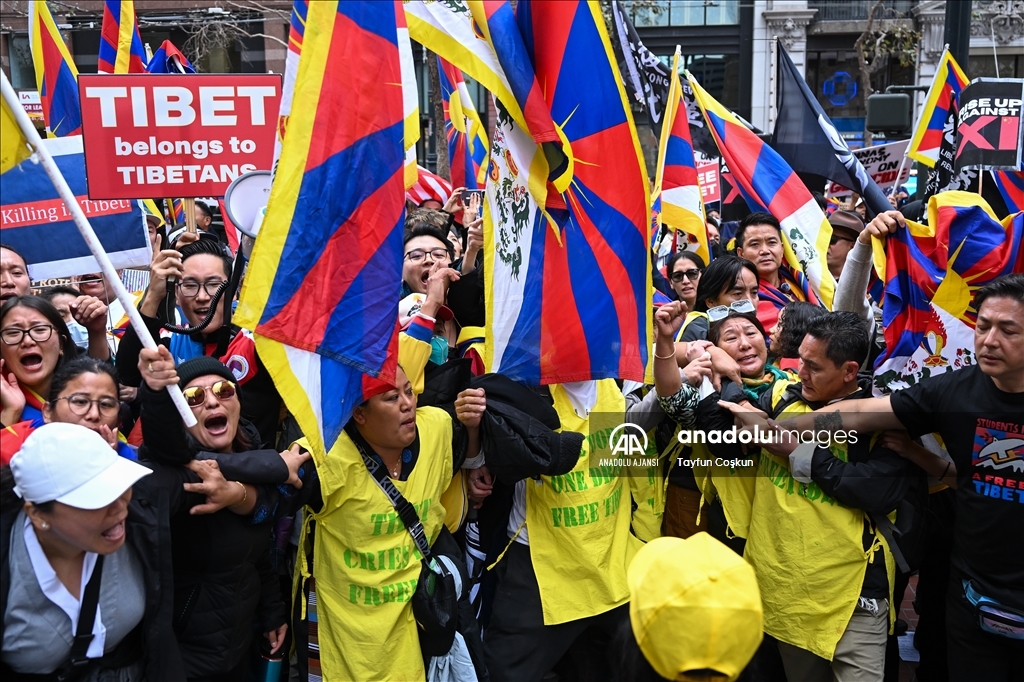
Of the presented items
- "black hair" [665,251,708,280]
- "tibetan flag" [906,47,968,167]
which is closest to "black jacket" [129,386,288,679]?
"black hair" [665,251,708,280]

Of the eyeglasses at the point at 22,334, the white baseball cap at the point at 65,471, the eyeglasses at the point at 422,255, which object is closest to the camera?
the white baseball cap at the point at 65,471

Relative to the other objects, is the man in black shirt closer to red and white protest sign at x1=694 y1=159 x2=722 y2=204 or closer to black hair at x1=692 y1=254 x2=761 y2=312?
black hair at x1=692 y1=254 x2=761 y2=312

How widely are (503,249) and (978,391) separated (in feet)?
5.72

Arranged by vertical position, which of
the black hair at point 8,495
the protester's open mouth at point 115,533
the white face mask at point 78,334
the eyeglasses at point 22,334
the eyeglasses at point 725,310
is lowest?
the protester's open mouth at point 115,533

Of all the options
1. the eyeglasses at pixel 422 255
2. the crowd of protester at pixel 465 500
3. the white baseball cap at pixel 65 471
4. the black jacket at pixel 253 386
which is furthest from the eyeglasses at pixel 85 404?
the eyeglasses at pixel 422 255

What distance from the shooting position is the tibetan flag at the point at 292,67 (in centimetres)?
290

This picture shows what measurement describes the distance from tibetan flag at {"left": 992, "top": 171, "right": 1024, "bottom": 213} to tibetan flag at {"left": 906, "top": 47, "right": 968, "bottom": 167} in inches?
17.7

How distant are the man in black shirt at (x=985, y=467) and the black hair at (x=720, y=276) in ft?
4.47

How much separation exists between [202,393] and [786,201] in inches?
148

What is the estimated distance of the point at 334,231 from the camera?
2982 millimetres

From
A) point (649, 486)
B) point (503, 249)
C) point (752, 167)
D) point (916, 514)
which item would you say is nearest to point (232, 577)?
point (503, 249)

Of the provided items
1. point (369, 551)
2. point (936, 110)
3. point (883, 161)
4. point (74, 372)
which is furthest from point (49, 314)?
point (883, 161)

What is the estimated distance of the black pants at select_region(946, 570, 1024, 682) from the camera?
3275mm

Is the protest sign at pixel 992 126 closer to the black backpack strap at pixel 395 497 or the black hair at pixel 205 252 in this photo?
the black backpack strap at pixel 395 497
